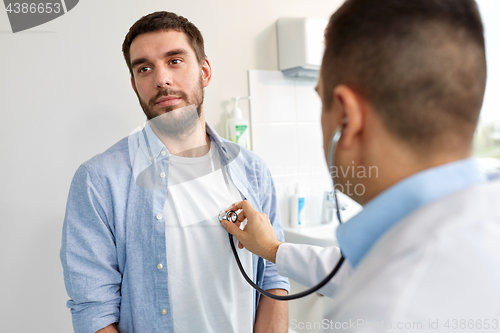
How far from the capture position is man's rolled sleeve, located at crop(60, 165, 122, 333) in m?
0.93

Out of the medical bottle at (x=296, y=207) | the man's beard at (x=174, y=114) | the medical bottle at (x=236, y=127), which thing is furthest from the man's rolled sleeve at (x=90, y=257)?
the medical bottle at (x=296, y=207)

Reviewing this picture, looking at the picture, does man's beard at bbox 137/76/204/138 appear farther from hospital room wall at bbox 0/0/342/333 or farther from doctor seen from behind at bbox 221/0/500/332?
doctor seen from behind at bbox 221/0/500/332

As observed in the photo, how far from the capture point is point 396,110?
0.51 metres

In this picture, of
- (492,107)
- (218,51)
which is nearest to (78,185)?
(218,51)

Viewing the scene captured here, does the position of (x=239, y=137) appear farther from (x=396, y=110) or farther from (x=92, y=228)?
(x=396, y=110)

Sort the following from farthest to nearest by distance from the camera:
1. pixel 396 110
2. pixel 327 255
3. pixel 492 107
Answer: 1. pixel 492 107
2. pixel 327 255
3. pixel 396 110

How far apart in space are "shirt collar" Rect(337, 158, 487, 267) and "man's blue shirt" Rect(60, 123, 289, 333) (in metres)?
0.66

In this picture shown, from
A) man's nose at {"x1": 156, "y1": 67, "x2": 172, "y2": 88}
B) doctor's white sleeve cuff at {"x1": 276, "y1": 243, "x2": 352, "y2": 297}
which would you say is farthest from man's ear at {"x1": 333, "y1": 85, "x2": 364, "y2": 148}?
man's nose at {"x1": 156, "y1": 67, "x2": 172, "y2": 88}

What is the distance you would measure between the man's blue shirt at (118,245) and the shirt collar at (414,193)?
2.16ft

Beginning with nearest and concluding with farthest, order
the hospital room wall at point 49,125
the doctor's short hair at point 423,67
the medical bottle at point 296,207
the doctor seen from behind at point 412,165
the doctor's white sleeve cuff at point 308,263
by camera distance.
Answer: the doctor seen from behind at point 412,165 < the doctor's short hair at point 423,67 < the doctor's white sleeve cuff at point 308,263 < the hospital room wall at point 49,125 < the medical bottle at point 296,207

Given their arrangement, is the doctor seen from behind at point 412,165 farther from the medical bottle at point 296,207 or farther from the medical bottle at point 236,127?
the medical bottle at point 296,207

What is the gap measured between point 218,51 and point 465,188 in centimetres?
147

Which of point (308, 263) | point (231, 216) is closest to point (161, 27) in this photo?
point (231, 216)

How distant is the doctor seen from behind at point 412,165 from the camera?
0.39 m
